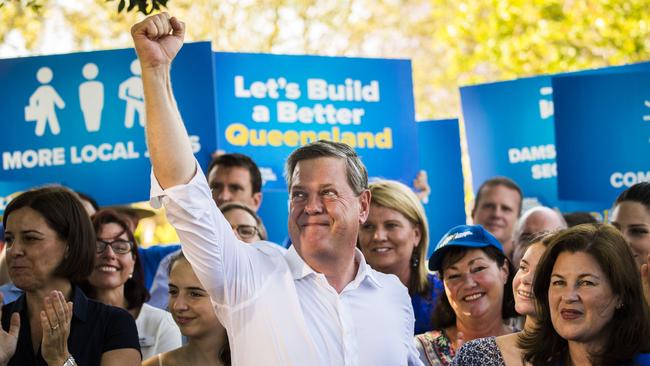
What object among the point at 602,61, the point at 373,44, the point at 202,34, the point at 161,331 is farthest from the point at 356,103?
the point at 373,44

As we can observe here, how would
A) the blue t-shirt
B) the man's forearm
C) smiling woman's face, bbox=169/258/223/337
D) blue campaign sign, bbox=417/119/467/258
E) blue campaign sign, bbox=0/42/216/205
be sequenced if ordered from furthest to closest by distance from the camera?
blue campaign sign, bbox=417/119/467/258 → blue campaign sign, bbox=0/42/216/205 → the blue t-shirt → smiling woman's face, bbox=169/258/223/337 → the man's forearm

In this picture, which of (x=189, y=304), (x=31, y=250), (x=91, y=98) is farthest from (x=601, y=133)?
(x=31, y=250)

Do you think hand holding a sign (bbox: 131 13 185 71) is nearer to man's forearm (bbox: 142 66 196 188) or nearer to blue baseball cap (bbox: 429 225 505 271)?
man's forearm (bbox: 142 66 196 188)

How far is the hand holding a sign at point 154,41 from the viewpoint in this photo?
4000mm

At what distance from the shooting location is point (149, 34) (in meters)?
4.02

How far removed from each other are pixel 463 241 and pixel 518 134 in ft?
12.4

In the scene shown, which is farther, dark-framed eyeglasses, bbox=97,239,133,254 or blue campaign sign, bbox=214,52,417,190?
blue campaign sign, bbox=214,52,417,190

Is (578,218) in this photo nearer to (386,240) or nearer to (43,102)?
(386,240)

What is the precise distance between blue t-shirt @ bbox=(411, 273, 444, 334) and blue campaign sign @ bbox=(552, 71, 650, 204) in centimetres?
249

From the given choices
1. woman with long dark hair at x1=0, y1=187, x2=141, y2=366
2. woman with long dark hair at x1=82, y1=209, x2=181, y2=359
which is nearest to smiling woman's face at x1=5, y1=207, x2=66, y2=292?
woman with long dark hair at x1=0, y1=187, x2=141, y2=366

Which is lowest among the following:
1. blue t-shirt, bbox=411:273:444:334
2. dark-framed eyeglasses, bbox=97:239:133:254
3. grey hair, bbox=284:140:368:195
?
blue t-shirt, bbox=411:273:444:334

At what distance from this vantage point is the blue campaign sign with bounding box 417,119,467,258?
9242mm

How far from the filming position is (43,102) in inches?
330

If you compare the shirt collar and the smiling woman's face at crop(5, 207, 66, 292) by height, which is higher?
the smiling woman's face at crop(5, 207, 66, 292)
